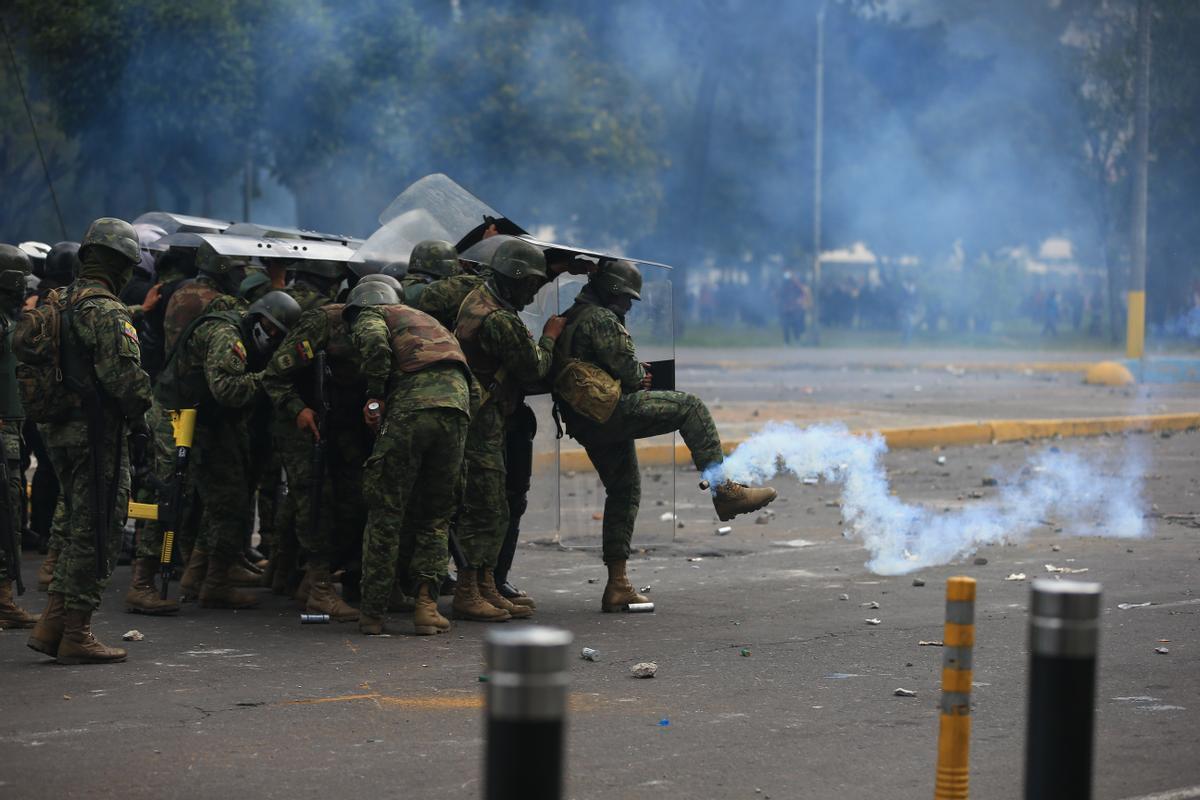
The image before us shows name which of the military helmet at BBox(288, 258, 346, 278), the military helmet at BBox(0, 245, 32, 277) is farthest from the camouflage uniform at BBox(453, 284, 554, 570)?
the military helmet at BBox(0, 245, 32, 277)

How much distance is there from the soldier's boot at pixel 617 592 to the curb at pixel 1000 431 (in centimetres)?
552

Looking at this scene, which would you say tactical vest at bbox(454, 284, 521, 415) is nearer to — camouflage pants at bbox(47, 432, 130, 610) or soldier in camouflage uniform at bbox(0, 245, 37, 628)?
camouflage pants at bbox(47, 432, 130, 610)

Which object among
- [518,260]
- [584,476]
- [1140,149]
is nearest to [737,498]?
[518,260]

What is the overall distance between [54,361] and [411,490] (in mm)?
1582

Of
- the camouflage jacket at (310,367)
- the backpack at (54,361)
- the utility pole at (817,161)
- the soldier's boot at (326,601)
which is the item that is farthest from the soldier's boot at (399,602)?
the utility pole at (817,161)

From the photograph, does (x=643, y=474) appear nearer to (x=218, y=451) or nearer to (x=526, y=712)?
(x=218, y=451)

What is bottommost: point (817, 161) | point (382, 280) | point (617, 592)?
point (617, 592)

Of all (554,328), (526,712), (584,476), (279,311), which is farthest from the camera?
(584,476)

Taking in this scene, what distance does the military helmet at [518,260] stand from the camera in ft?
23.5

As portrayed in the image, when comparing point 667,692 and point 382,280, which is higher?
point 382,280

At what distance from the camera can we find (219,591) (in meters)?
7.59

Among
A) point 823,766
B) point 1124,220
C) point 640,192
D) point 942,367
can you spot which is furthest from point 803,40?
point 823,766

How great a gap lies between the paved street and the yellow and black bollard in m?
0.67

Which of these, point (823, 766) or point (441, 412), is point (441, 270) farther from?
point (823, 766)
